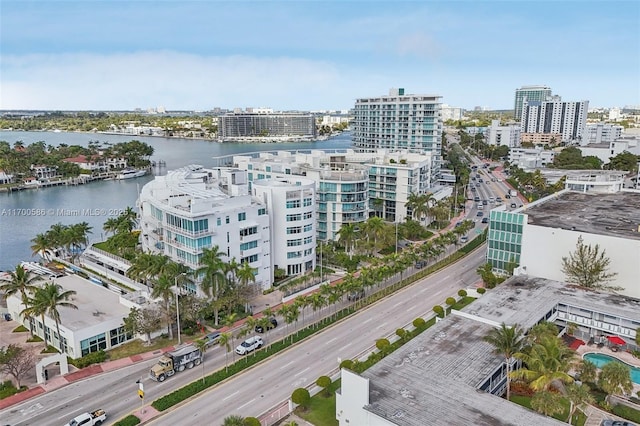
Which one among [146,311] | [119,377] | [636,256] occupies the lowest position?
[119,377]

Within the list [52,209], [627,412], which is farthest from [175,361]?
[52,209]

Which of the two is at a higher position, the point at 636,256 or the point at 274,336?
the point at 636,256

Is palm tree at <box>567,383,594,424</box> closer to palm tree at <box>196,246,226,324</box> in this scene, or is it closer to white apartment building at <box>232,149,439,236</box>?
palm tree at <box>196,246,226,324</box>

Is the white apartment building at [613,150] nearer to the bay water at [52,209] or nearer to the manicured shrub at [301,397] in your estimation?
the bay water at [52,209]

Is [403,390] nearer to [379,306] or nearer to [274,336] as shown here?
[274,336]

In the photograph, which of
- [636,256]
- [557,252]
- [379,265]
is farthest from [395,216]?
[636,256]

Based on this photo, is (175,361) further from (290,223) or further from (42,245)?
(42,245)

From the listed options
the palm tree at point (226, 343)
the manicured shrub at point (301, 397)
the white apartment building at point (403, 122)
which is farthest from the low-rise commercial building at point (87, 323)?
the white apartment building at point (403, 122)

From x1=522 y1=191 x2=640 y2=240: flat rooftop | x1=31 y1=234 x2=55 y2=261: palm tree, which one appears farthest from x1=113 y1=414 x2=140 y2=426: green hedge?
x1=522 y1=191 x2=640 y2=240: flat rooftop
